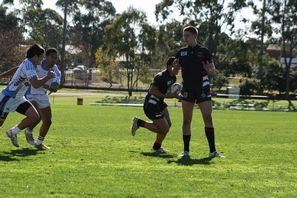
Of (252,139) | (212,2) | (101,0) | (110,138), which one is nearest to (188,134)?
(110,138)

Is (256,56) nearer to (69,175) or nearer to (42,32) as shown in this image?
(42,32)

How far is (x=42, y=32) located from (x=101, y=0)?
12606 millimetres

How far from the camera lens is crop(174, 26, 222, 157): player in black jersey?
32.3 ft

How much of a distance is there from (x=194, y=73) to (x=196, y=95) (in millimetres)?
382

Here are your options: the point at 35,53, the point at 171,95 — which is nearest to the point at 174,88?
the point at 171,95

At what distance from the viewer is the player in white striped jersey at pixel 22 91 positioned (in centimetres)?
982

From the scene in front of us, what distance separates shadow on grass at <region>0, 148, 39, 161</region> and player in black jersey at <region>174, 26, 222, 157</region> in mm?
2629

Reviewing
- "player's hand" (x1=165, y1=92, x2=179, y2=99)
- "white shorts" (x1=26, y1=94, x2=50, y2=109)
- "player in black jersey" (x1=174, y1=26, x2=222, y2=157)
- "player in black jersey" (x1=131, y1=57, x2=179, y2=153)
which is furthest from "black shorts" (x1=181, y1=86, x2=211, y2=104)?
"white shorts" (x1=26, y1=94, x2=50, y2=109)

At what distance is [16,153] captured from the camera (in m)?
9.62

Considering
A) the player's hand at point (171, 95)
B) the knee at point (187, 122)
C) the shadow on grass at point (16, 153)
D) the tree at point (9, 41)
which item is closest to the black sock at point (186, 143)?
the knee at point (187, 122)

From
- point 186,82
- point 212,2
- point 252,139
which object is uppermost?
point 212,2

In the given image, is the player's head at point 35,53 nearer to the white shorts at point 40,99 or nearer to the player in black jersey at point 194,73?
the white shorts at point 40,99

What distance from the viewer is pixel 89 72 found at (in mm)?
90500

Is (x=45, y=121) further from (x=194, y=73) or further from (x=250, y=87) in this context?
(x=250, y=87)
